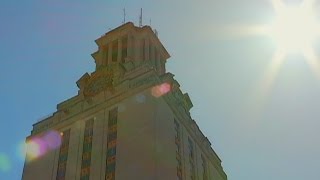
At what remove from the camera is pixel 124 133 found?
2707 inches

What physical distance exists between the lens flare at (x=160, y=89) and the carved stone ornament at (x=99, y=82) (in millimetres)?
7383

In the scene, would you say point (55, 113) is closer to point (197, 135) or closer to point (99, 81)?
point (99, 81)

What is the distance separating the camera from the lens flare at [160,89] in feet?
236

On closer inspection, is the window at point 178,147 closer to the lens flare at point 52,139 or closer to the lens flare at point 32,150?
the lens flare at point 52,139

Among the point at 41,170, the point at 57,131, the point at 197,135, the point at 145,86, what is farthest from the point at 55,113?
the point at 197,135

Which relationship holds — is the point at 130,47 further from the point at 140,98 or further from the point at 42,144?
the point at 42,144

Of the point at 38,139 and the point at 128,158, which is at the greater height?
the point at 38,139

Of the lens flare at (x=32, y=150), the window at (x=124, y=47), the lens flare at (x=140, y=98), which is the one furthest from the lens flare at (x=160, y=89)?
the lens flare at (x=32, y=150)

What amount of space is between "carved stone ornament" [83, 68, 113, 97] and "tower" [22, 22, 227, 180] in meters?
0.14

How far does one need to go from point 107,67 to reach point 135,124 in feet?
50.9

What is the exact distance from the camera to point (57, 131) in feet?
252

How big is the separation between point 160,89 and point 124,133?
28.2 ft

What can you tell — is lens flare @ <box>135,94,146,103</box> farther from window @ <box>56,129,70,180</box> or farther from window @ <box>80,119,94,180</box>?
window @ <box>56,129,70,180</box>

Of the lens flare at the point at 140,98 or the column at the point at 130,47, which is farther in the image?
the column at the point at 130,47
